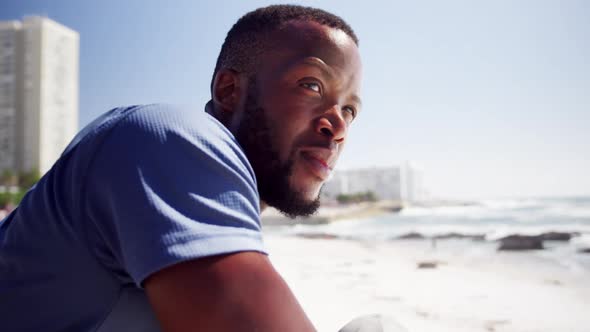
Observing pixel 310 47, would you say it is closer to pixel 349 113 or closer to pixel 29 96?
pixel 349 113

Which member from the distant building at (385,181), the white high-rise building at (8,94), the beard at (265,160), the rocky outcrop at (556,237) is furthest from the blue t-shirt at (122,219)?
the distant building at (385,181)

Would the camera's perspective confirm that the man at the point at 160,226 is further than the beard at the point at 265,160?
No

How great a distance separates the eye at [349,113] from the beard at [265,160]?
0.22 meters

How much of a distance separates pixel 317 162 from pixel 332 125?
3.5 inches

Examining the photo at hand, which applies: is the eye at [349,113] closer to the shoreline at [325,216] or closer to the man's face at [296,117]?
the man's face at [296,117]

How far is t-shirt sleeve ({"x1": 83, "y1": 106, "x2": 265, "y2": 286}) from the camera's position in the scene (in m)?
0.45

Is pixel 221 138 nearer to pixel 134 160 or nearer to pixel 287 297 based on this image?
pixel 134 160

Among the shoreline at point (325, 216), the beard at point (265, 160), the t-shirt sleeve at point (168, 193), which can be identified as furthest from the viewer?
the shoreline at point (325, 216)

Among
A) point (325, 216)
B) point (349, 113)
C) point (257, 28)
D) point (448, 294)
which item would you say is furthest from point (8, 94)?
point (349, 113)

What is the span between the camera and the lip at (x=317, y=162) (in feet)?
2.81

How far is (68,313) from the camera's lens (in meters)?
0.63

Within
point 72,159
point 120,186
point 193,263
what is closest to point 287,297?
point 193,263

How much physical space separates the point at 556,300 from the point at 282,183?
4.05 m

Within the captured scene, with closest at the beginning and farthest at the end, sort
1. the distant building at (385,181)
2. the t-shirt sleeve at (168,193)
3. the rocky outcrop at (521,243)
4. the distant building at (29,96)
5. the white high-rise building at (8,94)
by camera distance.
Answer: the t-shirt sleeve at (168,193), the rocky outcrop at (521,243), the distant building at (29,96), the white high-rise building at (8,94), the distant building at (385,181)
